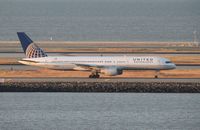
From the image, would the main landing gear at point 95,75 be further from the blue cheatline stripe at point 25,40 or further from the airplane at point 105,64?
the blue cheatline stripe at point 25,40

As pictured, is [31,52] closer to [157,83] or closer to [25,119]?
[157,83]

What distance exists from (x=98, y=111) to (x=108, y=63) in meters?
25.8

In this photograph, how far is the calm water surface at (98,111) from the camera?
82.9 metres

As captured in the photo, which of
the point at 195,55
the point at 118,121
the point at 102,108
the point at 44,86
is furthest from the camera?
the point at 195,55

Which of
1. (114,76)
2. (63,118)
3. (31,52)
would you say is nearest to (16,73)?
(31,52)

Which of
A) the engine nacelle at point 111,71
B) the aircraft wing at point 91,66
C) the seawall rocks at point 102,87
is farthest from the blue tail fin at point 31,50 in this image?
the seawall rocks at point 102,87

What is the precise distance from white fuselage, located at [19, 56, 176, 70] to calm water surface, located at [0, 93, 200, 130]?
14.2 m

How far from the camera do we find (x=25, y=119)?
8550 centimetres

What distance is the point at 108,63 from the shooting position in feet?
383

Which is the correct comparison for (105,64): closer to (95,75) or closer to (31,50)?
(95,75)

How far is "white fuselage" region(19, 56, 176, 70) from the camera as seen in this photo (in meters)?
116

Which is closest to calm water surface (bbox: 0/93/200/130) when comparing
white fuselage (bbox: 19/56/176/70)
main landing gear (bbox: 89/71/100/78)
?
main landing gear (bbox: 89/71/100/78)

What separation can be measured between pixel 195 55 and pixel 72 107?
58.7 meters

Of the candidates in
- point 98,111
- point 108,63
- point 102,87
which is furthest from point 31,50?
point 98,111
